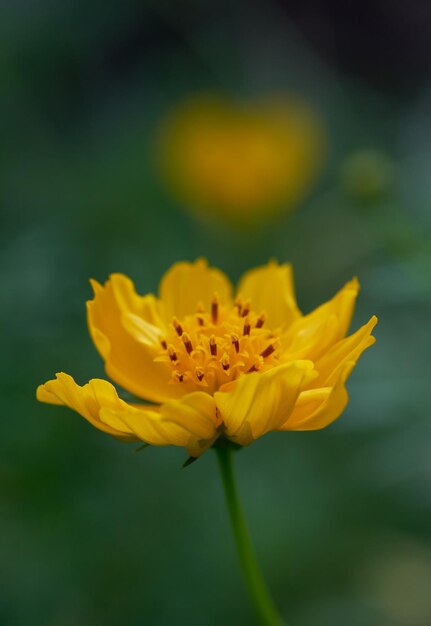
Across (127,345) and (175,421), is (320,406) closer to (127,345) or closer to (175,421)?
(175,421)

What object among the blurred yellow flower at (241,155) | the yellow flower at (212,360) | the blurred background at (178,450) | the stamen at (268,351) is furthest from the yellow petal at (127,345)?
the blurred yellow flower at (241,155)

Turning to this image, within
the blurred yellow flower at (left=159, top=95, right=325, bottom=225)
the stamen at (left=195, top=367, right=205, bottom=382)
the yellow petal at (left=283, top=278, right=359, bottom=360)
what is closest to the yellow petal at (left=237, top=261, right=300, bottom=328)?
the yellow petal at (left=283, top=278, right=359, bottom=360)

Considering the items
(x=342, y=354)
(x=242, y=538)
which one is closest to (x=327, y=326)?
(x=342, y=354)

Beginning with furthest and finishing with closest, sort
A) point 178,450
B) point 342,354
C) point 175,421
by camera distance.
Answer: point 178,450
point 342,354
point 175,421

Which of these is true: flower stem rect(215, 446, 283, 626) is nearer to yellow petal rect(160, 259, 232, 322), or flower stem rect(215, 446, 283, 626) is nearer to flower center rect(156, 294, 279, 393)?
flower center rect(156, 294, 279, 393)

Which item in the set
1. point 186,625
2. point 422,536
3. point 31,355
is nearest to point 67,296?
point 31,355

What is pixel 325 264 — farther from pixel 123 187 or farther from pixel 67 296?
pixel 67 296

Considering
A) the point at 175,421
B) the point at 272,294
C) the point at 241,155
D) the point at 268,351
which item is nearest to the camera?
the point at 175,421
